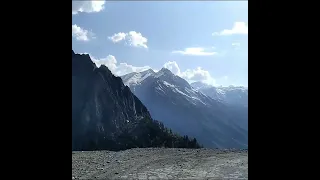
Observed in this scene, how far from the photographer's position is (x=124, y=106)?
2906 cm

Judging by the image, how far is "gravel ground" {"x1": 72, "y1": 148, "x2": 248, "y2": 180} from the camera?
546 cm

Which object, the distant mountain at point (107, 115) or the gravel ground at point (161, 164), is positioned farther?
the distant mountain at point (107, 115)

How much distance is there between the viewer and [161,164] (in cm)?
629

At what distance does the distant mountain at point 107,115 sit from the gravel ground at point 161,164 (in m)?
9.22

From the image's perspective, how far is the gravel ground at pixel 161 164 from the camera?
5.46 metres

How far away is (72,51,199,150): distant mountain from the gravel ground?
30.2 feet

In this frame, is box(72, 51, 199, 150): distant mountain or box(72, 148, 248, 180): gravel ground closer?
box(72, 148, 248, 180): gravel ground

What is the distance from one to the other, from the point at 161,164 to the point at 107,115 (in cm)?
Result: 2130
